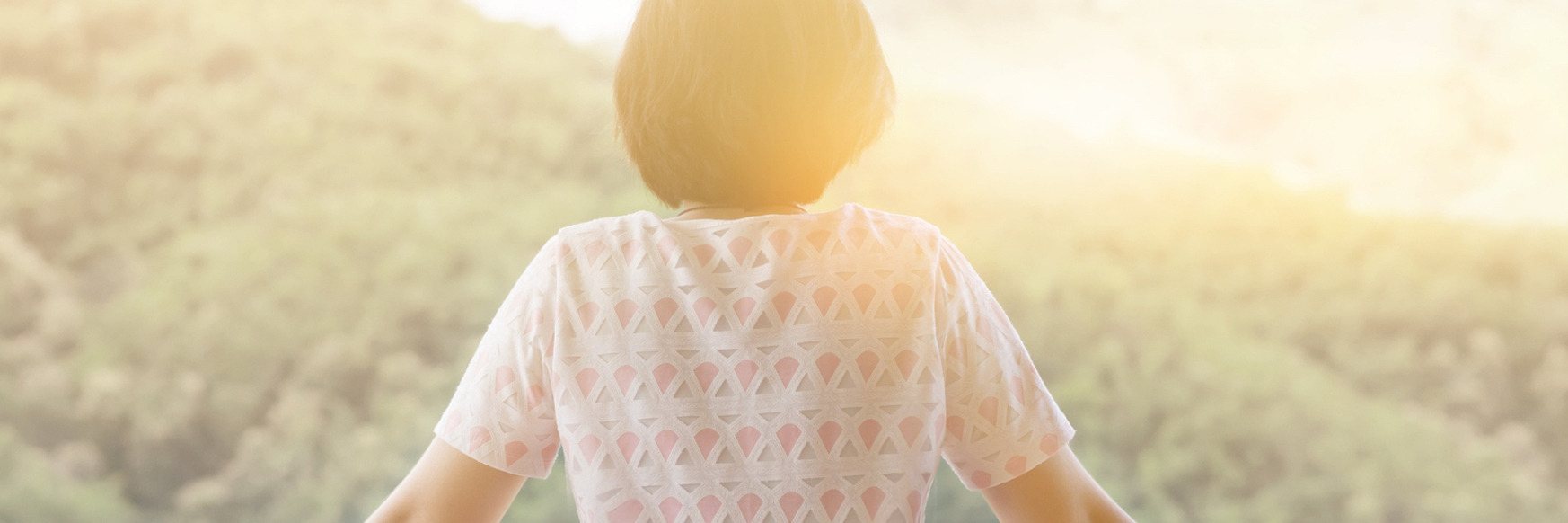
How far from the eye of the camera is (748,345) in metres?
0.64

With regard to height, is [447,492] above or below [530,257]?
below

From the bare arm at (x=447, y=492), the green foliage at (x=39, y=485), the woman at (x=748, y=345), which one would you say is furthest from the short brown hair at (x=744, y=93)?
the green foliage at (x=39, y=485)

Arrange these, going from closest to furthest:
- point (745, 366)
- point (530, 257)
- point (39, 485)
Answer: point (745, 366) → point (39, 485) → point (530, 257)

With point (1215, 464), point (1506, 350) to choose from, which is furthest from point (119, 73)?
point (1506, 350)

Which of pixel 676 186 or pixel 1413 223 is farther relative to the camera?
pixel 1413 223

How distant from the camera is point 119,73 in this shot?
170 centimetres

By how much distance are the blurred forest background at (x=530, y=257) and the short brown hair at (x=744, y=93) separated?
2.93ft

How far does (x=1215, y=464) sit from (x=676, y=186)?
53.9 inches

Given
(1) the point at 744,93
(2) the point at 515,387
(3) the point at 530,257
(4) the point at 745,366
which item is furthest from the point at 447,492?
(3) the point at 530,257

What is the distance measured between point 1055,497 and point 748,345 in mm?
244

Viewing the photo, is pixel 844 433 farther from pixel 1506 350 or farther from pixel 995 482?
pixel 1506 350

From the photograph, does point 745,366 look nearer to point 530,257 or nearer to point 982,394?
point 982,394

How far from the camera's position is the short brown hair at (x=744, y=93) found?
0.67 meters

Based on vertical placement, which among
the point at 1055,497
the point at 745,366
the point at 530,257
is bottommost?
the point at 1055,497
